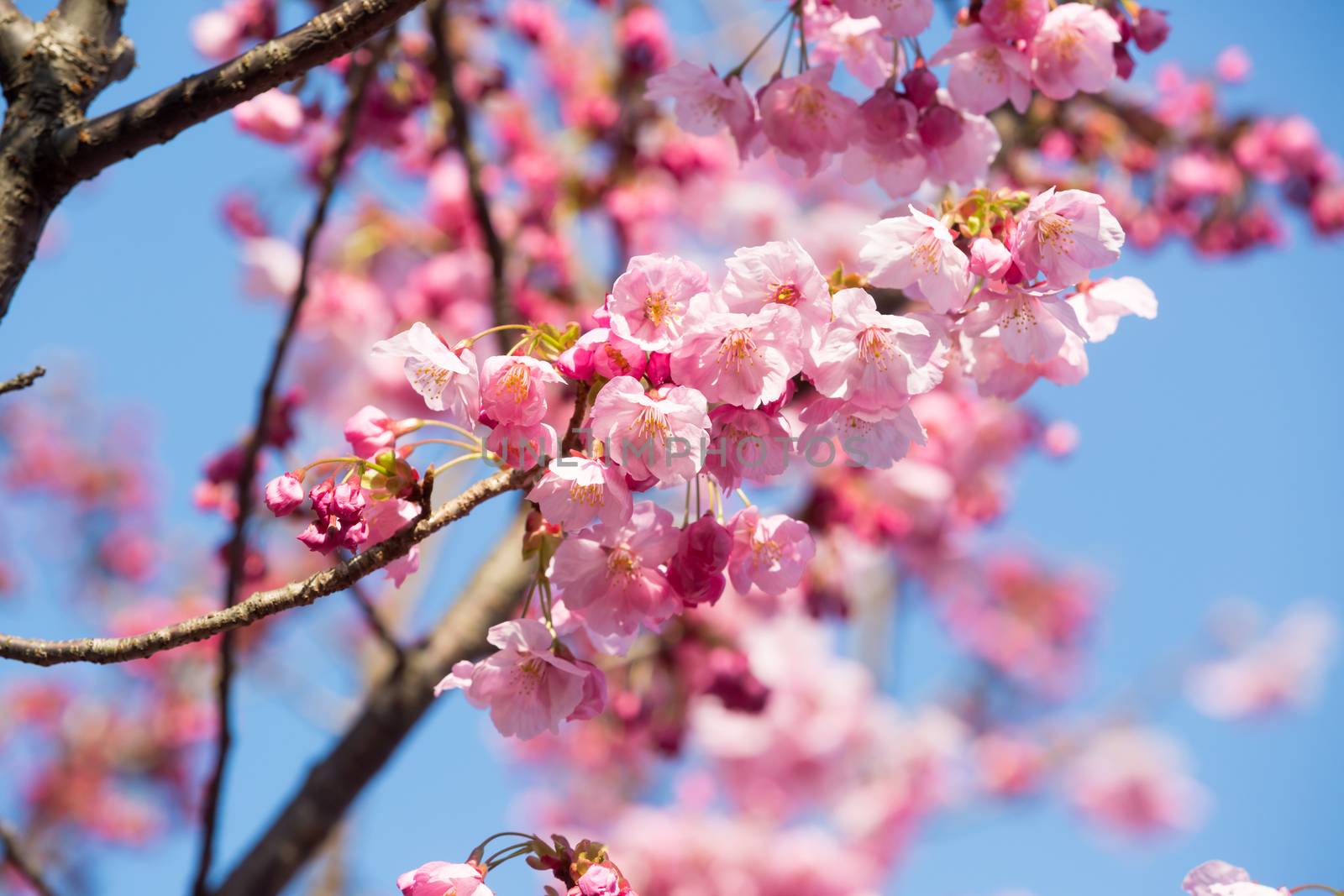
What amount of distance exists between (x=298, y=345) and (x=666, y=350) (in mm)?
4727

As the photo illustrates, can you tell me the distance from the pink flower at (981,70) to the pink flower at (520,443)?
3.09 feet

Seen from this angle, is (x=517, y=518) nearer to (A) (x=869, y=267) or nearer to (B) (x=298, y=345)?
(A) (x=869, y=267)

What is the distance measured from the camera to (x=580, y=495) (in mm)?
1205

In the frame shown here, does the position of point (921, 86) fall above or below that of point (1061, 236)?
above

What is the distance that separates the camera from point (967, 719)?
300 inches

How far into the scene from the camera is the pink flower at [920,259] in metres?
1.30

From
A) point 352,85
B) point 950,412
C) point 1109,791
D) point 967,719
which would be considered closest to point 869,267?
point 352,85

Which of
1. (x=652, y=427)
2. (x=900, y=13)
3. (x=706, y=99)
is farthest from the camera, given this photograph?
(x=706, y=99)

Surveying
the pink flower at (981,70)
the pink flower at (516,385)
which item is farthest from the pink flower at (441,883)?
the pink flower at (981,70)

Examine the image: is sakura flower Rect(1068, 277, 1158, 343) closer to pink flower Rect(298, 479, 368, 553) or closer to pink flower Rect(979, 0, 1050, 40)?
pink flower Rect(979, 0, 1050, 40)

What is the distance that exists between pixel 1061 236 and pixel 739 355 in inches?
17.1

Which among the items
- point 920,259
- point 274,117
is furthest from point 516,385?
point 274,117

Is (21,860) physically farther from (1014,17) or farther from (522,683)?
(1014,17)

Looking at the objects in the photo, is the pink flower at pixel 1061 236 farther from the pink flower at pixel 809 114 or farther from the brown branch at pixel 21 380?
the brown branch at pixel 21 380
